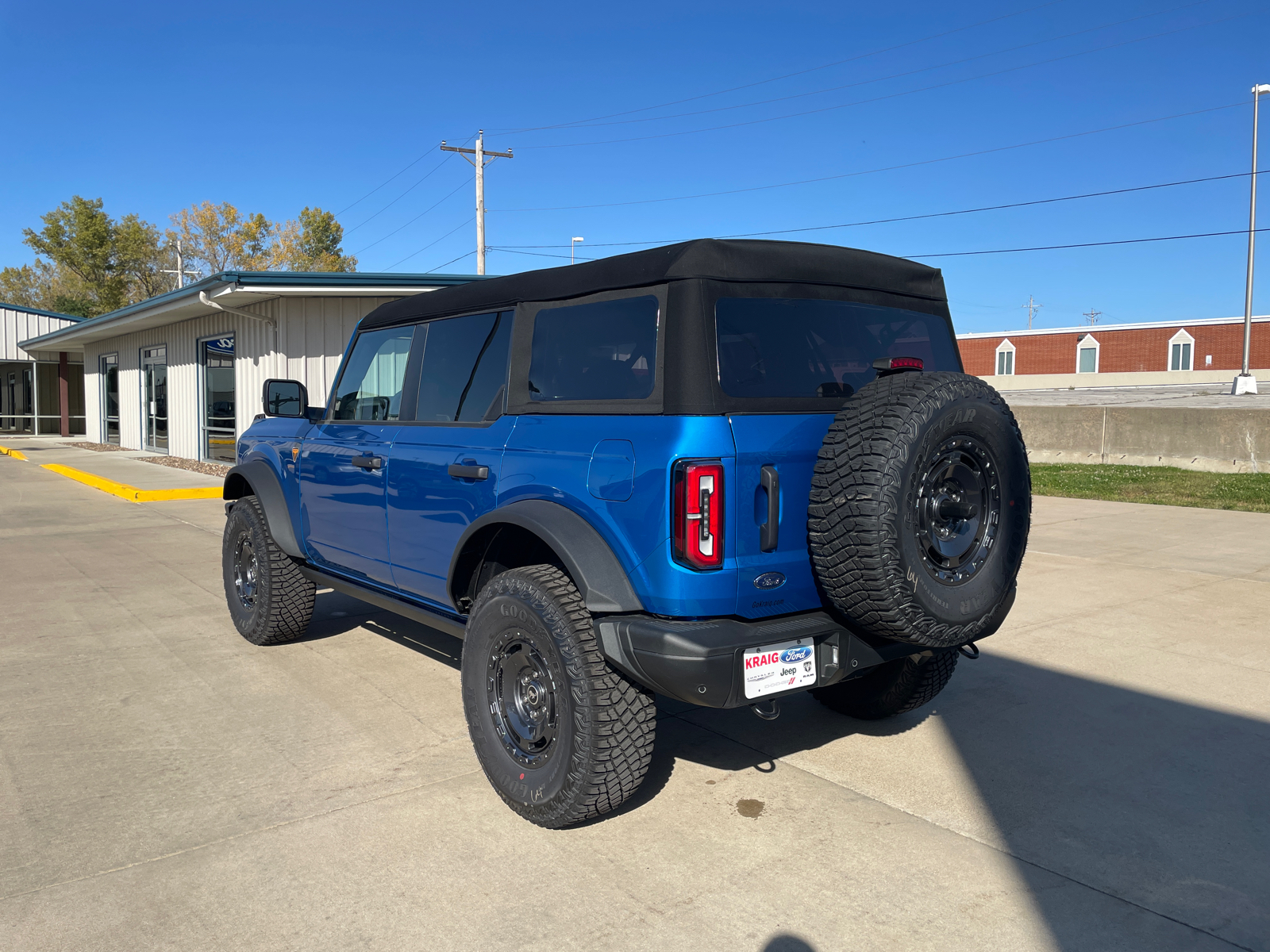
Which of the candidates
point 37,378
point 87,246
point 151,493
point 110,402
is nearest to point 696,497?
point 151,493

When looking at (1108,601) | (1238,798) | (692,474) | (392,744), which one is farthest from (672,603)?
(1108,601)

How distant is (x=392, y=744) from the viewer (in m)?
4.16

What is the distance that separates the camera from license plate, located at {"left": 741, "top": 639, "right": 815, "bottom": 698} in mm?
3016

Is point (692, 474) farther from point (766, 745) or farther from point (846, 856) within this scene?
point (766, 745)

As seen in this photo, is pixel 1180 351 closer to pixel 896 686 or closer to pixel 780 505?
pixel 896 686

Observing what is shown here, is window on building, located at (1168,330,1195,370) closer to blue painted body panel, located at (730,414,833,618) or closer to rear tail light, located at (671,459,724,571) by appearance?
blue painted body panel, located at (730,414,833,618)

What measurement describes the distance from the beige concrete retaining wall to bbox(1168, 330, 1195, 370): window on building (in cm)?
4035

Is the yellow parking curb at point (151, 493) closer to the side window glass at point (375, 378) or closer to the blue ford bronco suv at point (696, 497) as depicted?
the side window glass at point (375, 378)

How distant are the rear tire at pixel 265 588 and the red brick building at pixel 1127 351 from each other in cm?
4424

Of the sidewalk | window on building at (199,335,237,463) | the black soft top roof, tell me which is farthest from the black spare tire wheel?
window on building at (199,335,237,463)

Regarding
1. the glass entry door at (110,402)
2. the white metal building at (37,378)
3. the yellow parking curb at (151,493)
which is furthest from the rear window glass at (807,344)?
the white metal building at (37,378)

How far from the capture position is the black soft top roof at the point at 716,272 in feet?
10.6

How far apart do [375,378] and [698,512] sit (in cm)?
254

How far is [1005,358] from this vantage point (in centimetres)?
6209
